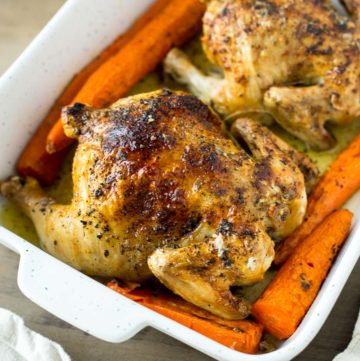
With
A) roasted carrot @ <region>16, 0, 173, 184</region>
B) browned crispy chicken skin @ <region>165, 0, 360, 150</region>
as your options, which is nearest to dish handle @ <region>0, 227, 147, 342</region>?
roasted carrot @ <region>16, 0, 173, 184</region>

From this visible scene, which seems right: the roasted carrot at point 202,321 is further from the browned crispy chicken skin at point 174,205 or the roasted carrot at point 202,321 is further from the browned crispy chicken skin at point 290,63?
the browned crispy chicken skin at point 290,63

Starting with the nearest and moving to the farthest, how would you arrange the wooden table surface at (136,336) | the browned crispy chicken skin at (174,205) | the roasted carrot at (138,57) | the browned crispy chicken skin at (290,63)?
1. the browned crispy chicken skin at (174,205)
2. the wooden table surface at (136,336)
3. the browned crispy chicken skin at (290,63)
4. the roasted carrot at (138,57)

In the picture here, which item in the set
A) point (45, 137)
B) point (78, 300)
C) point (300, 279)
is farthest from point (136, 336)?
point (45, 137)

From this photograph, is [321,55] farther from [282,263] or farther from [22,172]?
[22,172]

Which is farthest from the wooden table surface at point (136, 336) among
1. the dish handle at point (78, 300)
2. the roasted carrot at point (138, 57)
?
the roasted carrot at point (138, 57)

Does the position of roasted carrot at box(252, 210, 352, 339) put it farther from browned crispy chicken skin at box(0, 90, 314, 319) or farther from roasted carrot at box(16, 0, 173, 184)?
roasted carrot at box(16, 0, 173, 184)

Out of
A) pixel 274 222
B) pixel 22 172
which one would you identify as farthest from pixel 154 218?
pixel 22 172

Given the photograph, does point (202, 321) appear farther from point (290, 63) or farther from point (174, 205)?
point (290, 63)
